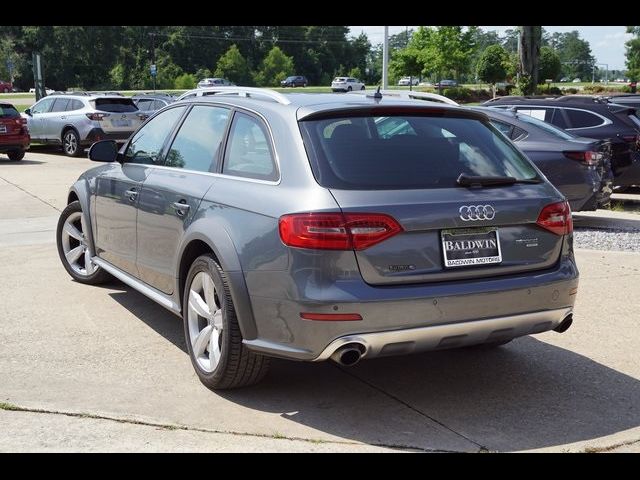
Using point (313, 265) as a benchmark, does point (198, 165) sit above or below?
above

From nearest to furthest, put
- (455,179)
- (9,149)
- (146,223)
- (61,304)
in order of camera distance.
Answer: (455,179), (146,223), (61,304), (9,149)

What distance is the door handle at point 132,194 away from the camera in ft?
19.1

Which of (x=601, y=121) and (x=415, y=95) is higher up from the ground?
(x=415, y=95)

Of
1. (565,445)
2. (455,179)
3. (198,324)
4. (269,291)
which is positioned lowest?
(565,445)

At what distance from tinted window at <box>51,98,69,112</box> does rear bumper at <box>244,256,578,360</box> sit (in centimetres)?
1983

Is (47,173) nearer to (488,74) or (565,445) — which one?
(565,445)

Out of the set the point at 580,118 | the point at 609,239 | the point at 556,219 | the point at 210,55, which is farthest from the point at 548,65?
the point at 210,55

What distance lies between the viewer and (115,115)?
21.9 metres

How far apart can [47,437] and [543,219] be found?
279cm

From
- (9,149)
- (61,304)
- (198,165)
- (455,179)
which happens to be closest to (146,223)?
(198,165)

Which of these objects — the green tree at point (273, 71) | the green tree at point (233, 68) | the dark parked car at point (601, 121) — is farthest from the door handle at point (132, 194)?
the green tree at point (273, 71)

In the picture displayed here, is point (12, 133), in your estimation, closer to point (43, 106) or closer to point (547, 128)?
point (43, 106)

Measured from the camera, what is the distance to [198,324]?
4996mm

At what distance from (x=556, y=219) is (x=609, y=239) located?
5.59 m
